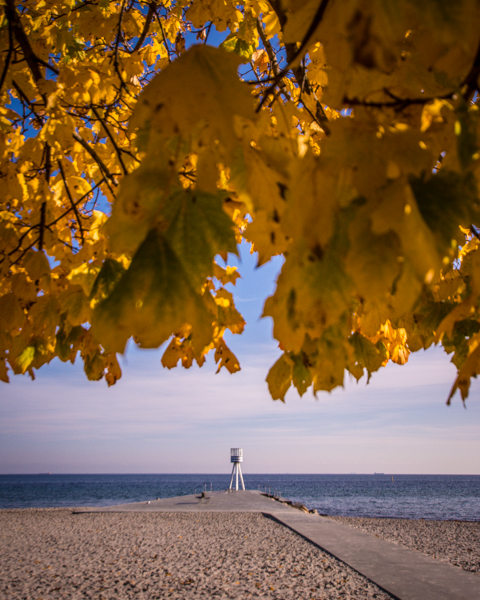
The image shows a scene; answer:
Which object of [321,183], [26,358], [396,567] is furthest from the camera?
[396,567]

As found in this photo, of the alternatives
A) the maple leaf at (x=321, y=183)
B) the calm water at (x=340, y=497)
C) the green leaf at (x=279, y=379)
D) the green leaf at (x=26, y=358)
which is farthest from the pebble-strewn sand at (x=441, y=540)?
the calm water at (x=340, y=497)

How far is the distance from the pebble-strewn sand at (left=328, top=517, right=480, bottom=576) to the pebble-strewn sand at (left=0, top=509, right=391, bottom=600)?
Result: 13.0 feet

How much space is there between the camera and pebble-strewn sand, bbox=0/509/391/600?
5.30 meters

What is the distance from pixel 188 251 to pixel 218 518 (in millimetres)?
12803

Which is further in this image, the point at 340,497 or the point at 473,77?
the point at 340,497

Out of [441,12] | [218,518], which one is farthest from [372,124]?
[218,518]

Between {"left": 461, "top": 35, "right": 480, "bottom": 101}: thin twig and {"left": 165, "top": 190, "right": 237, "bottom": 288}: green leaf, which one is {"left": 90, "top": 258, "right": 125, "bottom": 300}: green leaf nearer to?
{"left": 165, "top": 190, "right": 237, "bottom": 288}: green leaf

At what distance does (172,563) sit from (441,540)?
9736mm

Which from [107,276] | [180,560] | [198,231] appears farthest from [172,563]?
[198,231]

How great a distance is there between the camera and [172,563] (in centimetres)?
686

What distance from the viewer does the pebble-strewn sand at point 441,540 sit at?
30.6 feet

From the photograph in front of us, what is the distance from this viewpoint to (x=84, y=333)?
1715mm

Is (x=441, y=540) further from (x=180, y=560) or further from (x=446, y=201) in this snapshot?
(x=446, y=201)

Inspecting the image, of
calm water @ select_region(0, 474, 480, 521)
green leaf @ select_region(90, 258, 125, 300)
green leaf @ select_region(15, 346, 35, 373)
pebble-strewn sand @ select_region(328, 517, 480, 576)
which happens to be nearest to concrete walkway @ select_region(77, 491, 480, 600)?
pebble-strewn sand @ select_region(328, 517, 480, 576)
